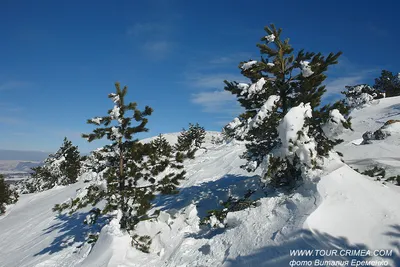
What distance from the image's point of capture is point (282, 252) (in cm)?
673

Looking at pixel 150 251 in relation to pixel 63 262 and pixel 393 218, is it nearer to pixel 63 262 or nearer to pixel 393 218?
pixel 63 262

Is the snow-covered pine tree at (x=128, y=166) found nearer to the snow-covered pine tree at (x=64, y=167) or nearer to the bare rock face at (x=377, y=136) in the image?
the bare rock face at (x=377, y=136)

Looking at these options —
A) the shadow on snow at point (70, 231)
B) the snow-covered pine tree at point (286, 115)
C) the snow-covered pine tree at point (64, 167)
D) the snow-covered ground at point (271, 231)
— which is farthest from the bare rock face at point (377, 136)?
the snow-covered pine tree at point (64, 167)

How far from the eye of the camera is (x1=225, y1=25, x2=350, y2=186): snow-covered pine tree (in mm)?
7945

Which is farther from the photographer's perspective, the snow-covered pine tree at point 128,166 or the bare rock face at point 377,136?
the bare rock face at point 377,136

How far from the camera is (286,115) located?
793 cm

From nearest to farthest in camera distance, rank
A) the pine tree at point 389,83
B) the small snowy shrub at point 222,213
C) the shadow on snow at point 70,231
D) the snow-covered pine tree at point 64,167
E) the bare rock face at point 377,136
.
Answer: the small snowy shrub at point 222,213
the shadow on snow at point 70,231
the bare rock face at point 377,136
the snow-covered pine tree at point 64,167
the pine tree at point 389,83

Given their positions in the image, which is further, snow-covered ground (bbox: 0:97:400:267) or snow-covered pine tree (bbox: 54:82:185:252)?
snow-covered pine tree (bbox: 54:82:185:252)

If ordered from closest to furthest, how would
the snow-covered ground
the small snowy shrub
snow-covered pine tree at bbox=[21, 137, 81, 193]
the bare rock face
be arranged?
the snow-covered ground, the small snowy shrub, the bare rock face, snow-covered pine tree at bbox=[21, 137, 81, 193]

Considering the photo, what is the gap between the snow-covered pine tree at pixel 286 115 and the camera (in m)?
7.95

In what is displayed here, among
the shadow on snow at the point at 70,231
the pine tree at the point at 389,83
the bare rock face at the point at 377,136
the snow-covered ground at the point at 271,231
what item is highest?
the pine tree at the point at 389,83

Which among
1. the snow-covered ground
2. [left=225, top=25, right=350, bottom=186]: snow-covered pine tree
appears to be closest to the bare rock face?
the snow-covered ground

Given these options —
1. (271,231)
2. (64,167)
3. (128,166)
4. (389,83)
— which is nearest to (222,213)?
(271,231)

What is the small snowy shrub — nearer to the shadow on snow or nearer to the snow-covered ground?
the snow-covered ground
